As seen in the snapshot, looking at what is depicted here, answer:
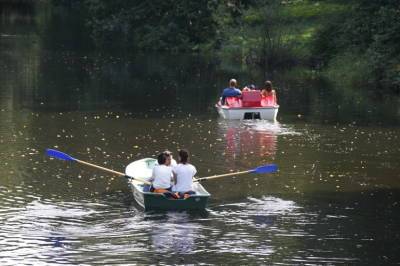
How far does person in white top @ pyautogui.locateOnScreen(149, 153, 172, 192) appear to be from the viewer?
21.8m

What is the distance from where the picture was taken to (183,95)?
44.6 metres

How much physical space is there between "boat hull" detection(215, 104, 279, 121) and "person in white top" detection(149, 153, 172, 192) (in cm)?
1480

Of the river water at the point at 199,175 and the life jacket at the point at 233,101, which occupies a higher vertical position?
the life jacket at the point at 233,101

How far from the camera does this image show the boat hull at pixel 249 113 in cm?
3669

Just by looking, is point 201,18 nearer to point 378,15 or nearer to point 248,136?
point 378,15

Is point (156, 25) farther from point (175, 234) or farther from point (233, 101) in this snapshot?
point (175, 234)

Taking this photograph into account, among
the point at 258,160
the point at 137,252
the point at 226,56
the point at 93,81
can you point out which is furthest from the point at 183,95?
the point at 137,252

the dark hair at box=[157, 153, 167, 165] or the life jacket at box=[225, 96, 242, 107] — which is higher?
the life jacket at box=[225, 96, 242, 107]

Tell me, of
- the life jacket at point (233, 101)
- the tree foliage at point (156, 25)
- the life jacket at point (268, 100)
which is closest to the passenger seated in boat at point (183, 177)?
the life jacket at point (233, 101)

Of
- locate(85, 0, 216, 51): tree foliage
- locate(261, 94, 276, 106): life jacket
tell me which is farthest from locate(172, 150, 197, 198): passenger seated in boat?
locate(85, 0, 216, 51): tree foliage

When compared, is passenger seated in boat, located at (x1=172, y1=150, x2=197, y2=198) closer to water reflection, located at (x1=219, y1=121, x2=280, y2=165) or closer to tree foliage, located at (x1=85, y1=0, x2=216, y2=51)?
water reflection, located at (x1=219, y1=121, x2=280, y2=165)

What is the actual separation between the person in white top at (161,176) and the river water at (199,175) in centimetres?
67

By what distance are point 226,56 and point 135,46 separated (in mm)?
10370

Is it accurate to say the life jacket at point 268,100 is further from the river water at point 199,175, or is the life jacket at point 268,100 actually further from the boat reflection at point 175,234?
the boat reflection at point 175,234
